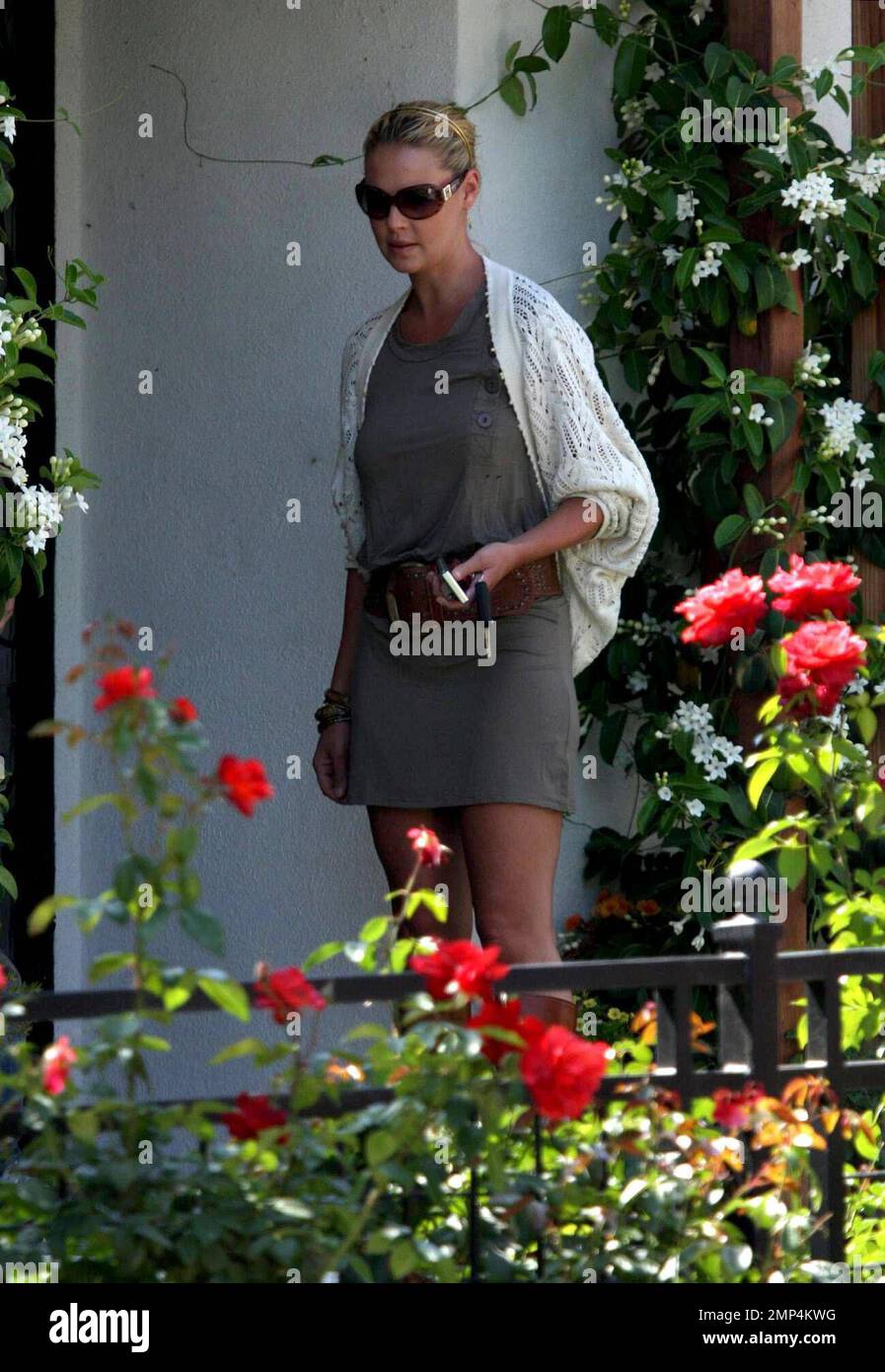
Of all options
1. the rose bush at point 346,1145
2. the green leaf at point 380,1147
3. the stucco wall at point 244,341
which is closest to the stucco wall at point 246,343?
the stucco wall at point 244,341

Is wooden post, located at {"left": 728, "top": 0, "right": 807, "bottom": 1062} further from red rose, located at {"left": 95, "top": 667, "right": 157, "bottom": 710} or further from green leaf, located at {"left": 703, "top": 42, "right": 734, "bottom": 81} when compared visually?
red rose, located at {"left": 95, "top": 667, "right": 157, "bottom": 710}

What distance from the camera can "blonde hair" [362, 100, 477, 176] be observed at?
122 inches

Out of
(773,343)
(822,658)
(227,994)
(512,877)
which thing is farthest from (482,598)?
(227,994)

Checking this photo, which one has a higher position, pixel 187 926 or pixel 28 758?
pixel 28 758

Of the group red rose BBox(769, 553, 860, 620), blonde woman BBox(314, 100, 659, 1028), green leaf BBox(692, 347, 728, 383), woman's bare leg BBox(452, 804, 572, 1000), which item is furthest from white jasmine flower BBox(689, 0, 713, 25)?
red rose BBox(769, 553, 860, 620)

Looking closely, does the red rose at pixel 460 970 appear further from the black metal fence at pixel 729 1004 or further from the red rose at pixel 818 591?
the red rose at pixel 818 591

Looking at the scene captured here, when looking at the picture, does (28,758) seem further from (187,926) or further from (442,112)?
(187,926)

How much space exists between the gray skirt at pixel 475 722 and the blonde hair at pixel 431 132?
28.1 inches

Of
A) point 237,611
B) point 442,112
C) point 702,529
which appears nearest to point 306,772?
point 237,611

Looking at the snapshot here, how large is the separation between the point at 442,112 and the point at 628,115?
0.91 meters

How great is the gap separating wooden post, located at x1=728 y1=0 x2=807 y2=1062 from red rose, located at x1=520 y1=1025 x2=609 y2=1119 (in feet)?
7.12

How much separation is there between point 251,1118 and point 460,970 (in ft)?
0.74

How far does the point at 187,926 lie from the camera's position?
5.18ft
